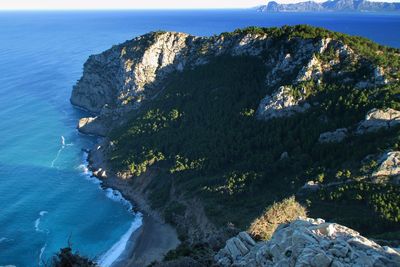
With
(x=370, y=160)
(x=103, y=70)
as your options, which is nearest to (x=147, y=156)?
(x=370, y=160)

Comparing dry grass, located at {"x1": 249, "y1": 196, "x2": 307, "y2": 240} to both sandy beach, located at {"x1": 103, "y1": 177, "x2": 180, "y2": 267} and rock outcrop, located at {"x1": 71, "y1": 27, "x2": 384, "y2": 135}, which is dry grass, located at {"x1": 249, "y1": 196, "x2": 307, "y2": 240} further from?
rock outcrop, located at {"x1": 71, "y1": 27, "x2": 384, "y2": 135}

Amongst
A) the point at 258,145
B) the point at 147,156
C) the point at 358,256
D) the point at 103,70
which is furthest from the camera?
the point at 103,70

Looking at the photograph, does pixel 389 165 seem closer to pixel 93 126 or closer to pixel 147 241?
pixel 147 241

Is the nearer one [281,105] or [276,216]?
[276,216]

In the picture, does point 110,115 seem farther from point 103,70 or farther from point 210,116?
point 210,116

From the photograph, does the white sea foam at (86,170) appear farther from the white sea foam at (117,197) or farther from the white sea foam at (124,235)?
the white sea foam at (117,197)

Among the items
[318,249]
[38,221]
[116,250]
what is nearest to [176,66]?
[38,221]
